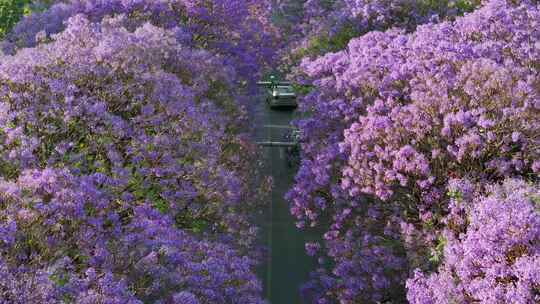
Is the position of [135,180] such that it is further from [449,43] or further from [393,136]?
[449,43]

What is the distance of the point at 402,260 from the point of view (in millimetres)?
17969

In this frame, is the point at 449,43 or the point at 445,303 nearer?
the point at 445,303

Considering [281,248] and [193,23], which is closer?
[193,23]

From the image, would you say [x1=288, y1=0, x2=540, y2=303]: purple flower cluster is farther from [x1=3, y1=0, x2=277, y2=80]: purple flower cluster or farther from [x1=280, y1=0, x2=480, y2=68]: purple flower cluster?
[x1=280, y1=0, x2=480, y2=68]: purple flower cluster

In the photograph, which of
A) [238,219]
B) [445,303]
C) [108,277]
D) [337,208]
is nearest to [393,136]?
[337,208]

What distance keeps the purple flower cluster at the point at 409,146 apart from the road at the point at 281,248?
8.91m

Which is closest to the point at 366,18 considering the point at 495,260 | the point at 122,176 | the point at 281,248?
the point at 281,248

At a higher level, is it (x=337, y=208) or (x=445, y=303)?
(x=445, y=303)

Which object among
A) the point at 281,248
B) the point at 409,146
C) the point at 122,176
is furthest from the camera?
the point at 281,248

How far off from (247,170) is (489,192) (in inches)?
383

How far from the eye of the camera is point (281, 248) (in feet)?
112

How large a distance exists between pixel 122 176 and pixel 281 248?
19.3 meters

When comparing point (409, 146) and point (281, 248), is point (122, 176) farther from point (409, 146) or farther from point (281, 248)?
point (281, 248)

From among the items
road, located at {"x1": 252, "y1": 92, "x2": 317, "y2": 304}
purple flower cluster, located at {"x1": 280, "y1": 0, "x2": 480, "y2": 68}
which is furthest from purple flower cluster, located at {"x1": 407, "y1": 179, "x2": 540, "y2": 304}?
purple flower cluster, located at {"x1": 280, "y1": 0, "x2": 480, "y2": 68}
